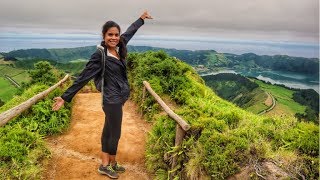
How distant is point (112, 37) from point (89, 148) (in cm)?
331

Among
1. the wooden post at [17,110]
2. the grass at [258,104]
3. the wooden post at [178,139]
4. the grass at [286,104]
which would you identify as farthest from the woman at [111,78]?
the grass at [258,104]

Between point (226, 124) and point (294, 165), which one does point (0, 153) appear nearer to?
point (226, 124)

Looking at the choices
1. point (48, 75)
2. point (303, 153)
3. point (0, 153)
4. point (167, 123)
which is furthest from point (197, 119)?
point (48, 75)

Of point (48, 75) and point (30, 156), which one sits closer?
point (30, 156)

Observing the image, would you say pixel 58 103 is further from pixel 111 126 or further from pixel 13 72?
pixel 13 72

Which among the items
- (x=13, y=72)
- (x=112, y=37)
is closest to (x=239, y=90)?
(x=13, y=72)

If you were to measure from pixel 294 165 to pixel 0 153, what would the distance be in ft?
15.4

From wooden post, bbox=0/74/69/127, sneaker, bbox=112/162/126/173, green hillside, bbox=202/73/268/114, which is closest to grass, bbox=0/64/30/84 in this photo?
green hillside, bbox=202/73/268/114

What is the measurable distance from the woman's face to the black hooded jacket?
10 centimetres

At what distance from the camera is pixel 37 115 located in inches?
322

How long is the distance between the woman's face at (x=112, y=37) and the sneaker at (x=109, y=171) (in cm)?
232

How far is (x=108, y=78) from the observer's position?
5.25 metres

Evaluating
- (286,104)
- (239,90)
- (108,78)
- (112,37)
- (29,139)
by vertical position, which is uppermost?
(112,37)

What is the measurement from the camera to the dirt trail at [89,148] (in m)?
6.25
